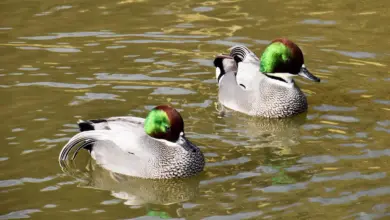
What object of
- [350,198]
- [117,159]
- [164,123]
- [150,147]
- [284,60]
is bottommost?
[350,198]

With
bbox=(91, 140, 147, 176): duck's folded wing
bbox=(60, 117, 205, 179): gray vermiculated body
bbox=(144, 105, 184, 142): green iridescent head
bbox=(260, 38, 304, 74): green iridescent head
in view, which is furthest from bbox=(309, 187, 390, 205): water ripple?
bbox=(260, 38, 304, 74): green iridescent head

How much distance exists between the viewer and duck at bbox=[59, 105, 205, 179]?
9984 mm

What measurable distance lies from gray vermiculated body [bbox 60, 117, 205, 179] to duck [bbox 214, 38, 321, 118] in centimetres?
232

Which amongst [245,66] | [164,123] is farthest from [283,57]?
[164,123]

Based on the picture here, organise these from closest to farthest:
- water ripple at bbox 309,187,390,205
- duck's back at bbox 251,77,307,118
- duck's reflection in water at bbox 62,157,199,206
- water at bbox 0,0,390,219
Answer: water ripple at bbox 309,187,390,205 < water at bbox 0,0,390,219 < duck's reflection in water at bbox 62,157,199,206 < duck's back at bbox 251,77,307,118

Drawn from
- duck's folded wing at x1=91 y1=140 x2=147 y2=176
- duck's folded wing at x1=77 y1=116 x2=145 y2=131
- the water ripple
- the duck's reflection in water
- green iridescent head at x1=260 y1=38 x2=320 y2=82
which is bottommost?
the water ripple

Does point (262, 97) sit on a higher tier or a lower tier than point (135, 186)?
higher

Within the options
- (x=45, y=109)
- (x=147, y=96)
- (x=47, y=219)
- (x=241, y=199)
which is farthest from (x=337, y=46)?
(x=47, y=219)

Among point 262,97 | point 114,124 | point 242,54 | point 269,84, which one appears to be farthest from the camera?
point 242,54

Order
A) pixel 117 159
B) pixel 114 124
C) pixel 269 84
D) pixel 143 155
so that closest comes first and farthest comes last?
pixel 143 155 → pixel 117 159 → pixel 114 124 → pixel 269 84

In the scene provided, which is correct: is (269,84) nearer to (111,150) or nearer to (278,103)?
(278,103)

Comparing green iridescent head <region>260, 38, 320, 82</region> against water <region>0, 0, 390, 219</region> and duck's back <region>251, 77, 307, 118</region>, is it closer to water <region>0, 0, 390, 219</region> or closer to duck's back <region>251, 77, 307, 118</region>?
duck's back <region>251, 77, 307, 118</region>

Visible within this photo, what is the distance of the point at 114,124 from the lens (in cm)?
1025

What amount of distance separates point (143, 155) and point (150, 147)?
110 mm
